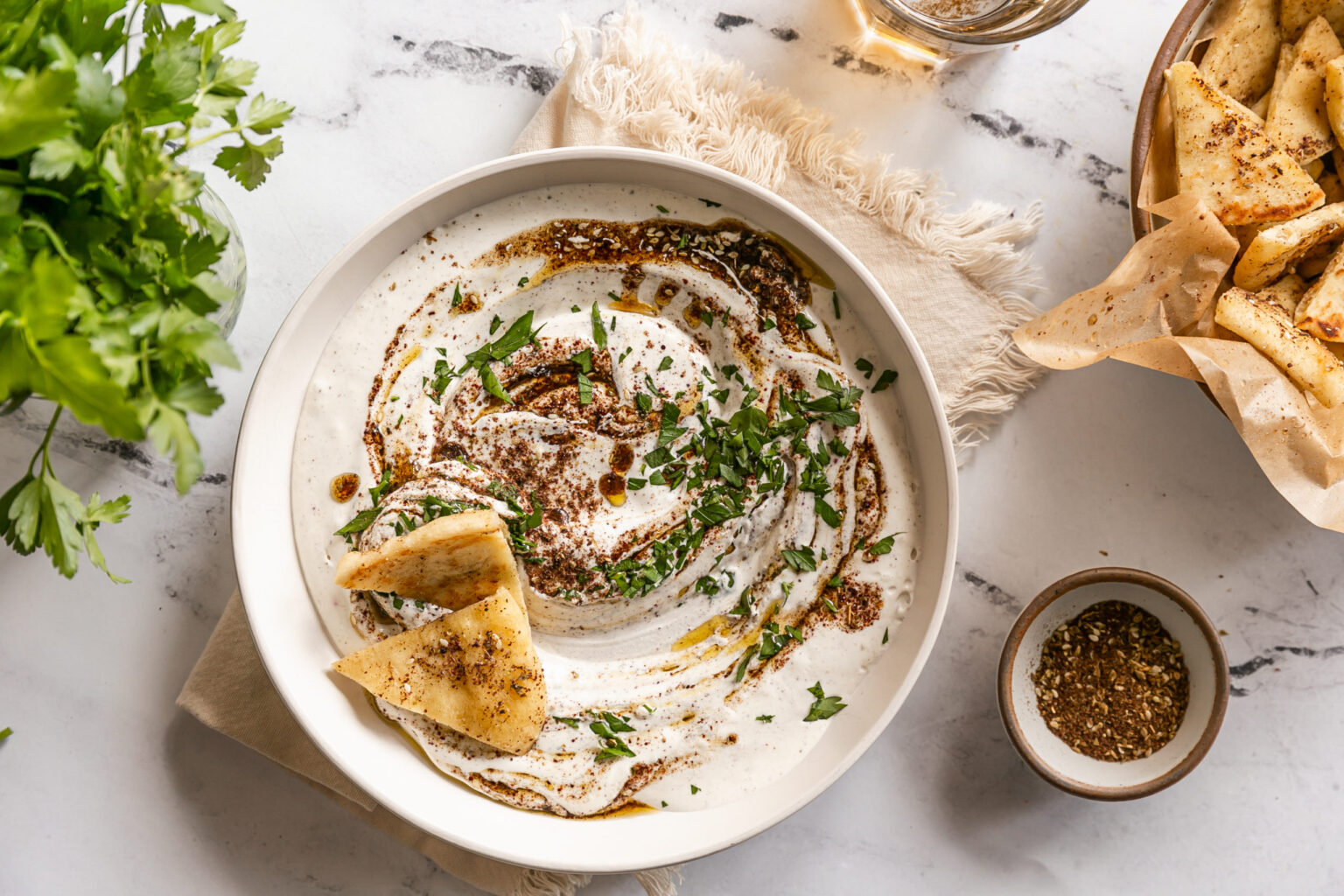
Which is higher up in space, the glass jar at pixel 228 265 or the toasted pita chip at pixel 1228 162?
the toasted pita chip at pixel 1228 162

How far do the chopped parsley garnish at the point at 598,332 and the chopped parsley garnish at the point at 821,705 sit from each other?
0.91 meters

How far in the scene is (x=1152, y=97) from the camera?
1.97m

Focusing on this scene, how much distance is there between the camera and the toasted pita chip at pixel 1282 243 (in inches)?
75.5

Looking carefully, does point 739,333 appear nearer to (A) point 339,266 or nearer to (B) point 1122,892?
(A) point 339,266

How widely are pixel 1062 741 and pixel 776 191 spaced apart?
148 cm

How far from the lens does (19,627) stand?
2201mm

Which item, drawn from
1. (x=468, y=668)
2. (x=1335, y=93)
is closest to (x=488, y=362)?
(x=468, y=668)

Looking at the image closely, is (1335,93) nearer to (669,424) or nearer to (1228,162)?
(1228,162)

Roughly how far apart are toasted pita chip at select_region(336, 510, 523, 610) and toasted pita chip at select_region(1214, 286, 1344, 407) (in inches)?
63.5

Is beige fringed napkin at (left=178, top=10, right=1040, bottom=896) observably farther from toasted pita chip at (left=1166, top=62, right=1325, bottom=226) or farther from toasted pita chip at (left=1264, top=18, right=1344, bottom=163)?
toasted pita chip at (left=1264, top=18, right=1344, bottom=163)

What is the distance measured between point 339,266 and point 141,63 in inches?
24.1

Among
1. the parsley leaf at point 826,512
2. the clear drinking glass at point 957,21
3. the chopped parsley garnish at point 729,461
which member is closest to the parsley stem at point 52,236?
the chopped parsley garnish at point 729,461

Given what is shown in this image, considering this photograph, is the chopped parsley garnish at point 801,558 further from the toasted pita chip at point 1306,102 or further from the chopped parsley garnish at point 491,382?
the toasted pita chip at point 1306,102

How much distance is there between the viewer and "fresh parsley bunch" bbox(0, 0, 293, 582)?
119 centimetres
